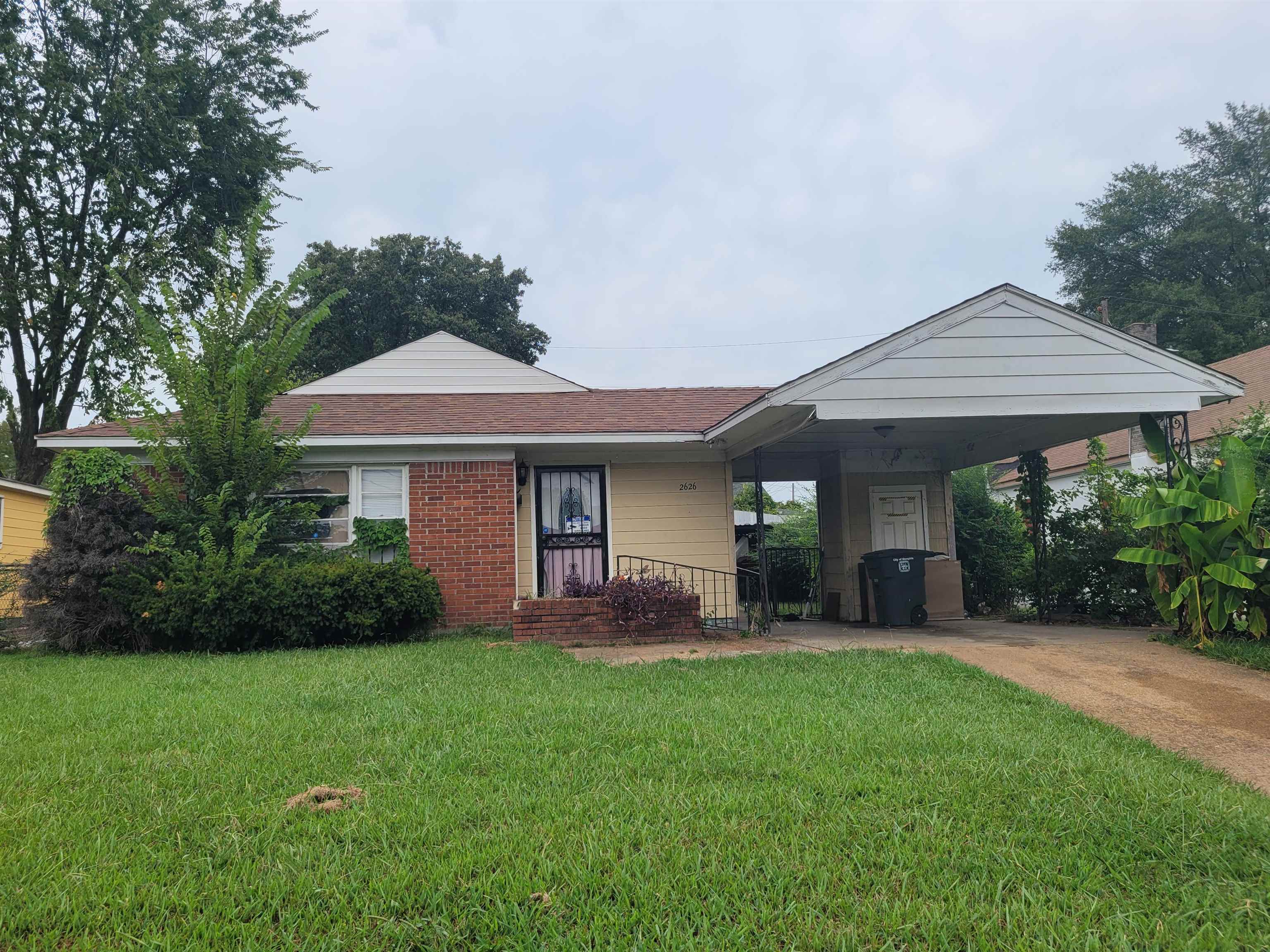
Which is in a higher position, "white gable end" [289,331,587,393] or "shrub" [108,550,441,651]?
"white gable end" [289,331,587,393]

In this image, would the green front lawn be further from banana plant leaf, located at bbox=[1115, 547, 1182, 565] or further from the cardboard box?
the cardboard box

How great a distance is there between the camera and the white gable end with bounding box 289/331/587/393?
14406mm

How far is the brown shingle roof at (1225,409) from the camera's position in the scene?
17938mm

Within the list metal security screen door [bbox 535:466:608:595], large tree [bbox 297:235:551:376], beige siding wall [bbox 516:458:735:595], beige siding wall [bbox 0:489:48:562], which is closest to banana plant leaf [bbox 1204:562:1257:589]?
beige siding wall [bbox 516:458:735:595]

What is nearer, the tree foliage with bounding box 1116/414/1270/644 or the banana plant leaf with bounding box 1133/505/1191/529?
the tree foliage with bounding box 1116/414/1270/644

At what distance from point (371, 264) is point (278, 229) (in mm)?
12580

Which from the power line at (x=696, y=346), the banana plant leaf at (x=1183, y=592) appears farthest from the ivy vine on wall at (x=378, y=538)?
the power line at (x=696, y=346)

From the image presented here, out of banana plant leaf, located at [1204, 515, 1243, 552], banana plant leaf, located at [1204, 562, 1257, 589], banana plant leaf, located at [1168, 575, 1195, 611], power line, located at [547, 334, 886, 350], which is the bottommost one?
banana plant leaf, located at [1168, 575, 1195, 611]

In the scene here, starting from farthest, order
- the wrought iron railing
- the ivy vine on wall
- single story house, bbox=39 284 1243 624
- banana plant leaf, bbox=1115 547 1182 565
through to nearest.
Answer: the wrought iron railing
the ivy vine on wall
single story house, bbox=39 284 1243 624
banana plant leaf, bbox=1115 547 1182 565

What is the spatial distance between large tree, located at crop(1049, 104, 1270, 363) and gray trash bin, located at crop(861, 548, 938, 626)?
26.4m

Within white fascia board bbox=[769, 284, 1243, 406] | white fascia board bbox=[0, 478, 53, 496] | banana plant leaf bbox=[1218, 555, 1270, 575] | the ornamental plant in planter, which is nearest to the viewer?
banana plant leaf bbox=[1218, 555, 1270, 575]

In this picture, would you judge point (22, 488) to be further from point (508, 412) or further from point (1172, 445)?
point (1172, 445)

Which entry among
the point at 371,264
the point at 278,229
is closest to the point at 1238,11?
the point at 278,229

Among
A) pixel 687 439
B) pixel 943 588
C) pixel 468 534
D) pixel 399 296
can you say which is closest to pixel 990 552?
pixel 943 588
